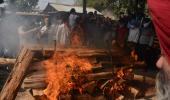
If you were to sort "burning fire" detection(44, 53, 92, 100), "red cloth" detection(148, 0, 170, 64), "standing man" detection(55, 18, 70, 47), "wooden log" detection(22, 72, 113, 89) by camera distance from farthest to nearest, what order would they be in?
"standing man" detection(55, 18, 70, 47) → "wooden log" detection(22, 72, 113, 89) → "burning fire" detection(44, 53, 92, 100) → "red cloth" detection(148, 0, 170, 64)

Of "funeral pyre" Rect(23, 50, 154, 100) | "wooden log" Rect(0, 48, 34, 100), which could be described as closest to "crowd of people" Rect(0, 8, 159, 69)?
"funeral pyre" Rect(23, 50, 154, 100)

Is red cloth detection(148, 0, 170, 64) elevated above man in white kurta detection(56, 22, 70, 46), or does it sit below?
above

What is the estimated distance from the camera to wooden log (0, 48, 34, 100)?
6352mm

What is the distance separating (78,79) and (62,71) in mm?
477

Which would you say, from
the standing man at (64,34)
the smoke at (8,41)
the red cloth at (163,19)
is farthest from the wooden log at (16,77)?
the standing man at (64,34)

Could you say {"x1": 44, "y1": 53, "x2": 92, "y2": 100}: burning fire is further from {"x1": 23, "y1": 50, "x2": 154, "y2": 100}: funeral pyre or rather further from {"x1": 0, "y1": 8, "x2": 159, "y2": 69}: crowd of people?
{"x1": 0, "y1": 8, "x2": 159, "y2": 69}: crowd of people

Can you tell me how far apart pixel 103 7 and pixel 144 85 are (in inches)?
1623

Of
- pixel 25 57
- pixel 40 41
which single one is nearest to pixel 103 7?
pixel 40 41

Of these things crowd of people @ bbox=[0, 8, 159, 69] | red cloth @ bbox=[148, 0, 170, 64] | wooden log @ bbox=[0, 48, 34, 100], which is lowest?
crowd of people @ bbox=[0, 8, 159, 69]

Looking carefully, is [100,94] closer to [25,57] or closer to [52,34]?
[25,57]

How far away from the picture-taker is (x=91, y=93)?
9.01 metres

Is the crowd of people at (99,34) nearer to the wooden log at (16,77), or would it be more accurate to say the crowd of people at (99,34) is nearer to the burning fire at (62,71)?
the burning fire at (62,71)

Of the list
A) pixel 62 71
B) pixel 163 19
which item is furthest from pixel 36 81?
pixel 163 19

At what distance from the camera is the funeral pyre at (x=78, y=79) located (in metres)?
8.53
